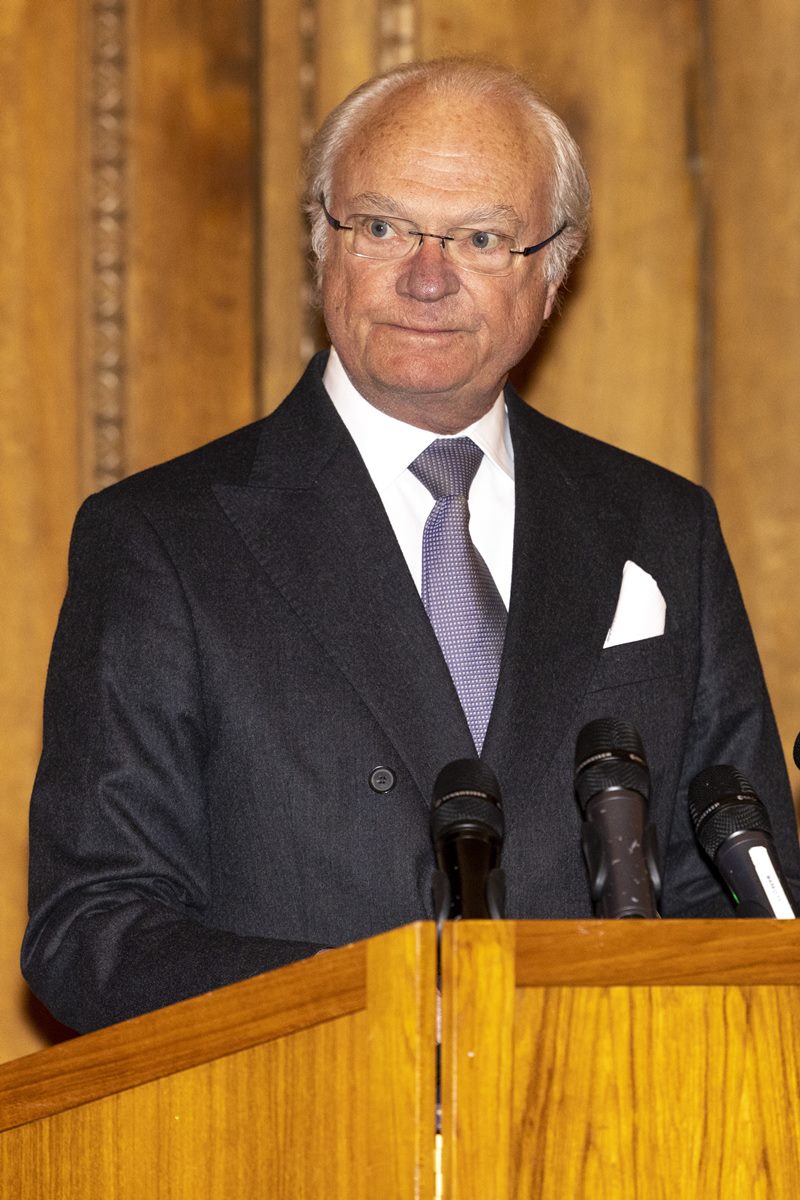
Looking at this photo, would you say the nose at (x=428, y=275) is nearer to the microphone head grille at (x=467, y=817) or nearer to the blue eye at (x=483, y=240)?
the blue eye at (x=483, y=240)

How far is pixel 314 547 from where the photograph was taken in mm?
2332

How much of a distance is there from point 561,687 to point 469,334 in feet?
1.60

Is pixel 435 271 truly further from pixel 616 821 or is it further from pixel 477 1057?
pixel 477 1057

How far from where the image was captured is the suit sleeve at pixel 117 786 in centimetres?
201

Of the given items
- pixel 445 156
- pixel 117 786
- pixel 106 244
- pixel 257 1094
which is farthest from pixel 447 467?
pixel 257 1094

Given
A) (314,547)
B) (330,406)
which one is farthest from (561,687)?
(330,406)

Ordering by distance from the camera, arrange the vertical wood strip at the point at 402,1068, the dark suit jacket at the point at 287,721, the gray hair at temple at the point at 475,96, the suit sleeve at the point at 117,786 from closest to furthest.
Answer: the vertical wood strip at the point at 402,1068 < the suit sleeve at the point at 117,786 < the dark suit jacket at the point at 287,721 < the gray hair at temple at the point at 475,96

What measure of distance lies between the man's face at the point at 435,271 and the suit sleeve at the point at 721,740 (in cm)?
45

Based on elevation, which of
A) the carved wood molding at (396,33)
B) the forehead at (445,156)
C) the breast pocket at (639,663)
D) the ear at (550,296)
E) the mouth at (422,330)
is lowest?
the breast pocket at (639,663)

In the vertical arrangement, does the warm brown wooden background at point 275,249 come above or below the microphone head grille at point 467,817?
above

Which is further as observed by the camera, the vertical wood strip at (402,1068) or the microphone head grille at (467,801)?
the microphone head grille at (467,801)

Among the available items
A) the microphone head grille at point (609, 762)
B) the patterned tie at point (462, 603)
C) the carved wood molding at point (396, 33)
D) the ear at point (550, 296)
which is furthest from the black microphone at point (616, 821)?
the carved wood molding at point (396, 33)

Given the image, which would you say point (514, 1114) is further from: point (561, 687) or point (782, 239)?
point (782, 239)

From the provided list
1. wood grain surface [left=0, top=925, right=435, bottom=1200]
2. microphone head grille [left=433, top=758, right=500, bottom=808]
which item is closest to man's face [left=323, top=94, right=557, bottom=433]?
microphone head grille [left=433, top=758, right=500, bottom=808]
